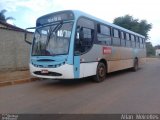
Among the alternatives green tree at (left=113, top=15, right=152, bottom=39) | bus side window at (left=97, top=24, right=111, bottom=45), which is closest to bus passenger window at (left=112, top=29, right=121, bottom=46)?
bus side window at (left=97, top=24, right=111, bottom=45)

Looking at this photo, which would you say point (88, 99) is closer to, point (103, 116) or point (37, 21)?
point (103, 116)

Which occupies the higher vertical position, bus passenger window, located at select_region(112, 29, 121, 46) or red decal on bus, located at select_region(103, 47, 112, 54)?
bus passenger window, located at select_region(112, 29, 121, 46)

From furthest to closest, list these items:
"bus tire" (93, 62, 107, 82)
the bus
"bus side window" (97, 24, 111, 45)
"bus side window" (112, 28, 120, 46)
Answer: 1. "bus side window" (112, 28, 120, 46)
2. "bus side window" (97, 24, 111, 45)
3. "bus tire" (93, 62, 107, 82)
4. the bus

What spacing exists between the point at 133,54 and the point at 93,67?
23.2ft

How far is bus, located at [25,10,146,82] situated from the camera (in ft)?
29.1

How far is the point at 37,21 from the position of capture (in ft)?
34.0

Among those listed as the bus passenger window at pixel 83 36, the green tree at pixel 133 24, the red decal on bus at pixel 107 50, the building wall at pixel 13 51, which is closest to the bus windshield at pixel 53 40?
the bus passenger window at pixel 83 36

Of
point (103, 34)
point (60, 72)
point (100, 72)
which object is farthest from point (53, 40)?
point (103, 34)

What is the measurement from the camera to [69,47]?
348 inches

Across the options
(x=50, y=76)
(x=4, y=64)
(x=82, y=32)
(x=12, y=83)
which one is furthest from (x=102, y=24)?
(x=4, y=64)

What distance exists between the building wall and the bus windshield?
16.6ft

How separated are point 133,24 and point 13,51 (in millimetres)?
34855

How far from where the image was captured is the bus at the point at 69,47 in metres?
8.88

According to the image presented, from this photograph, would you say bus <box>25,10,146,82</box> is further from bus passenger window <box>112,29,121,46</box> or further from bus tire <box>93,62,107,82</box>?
bus passenger window <box>112,29,121,46</box>
